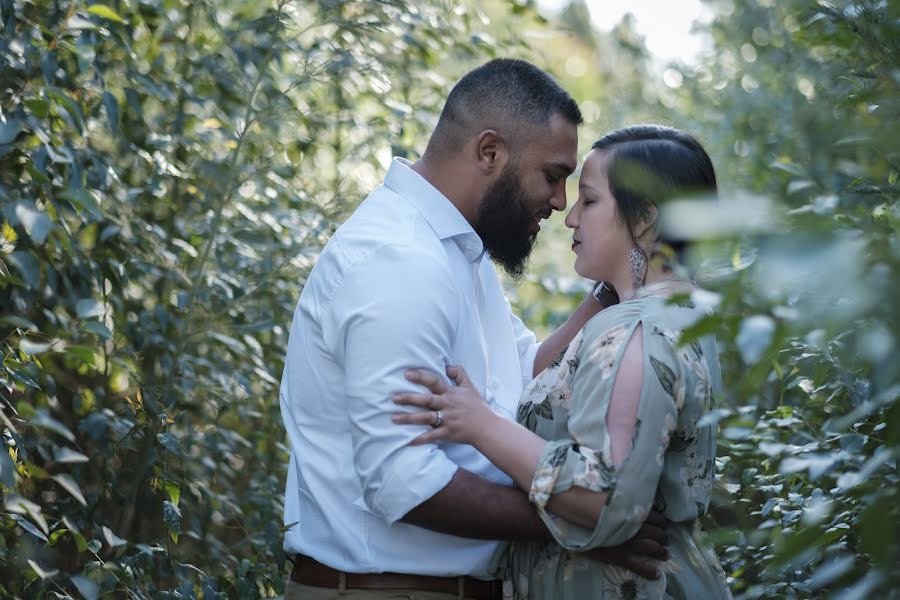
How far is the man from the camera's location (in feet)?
6.63

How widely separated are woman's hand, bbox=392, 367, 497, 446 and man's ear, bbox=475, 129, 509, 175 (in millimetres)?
768

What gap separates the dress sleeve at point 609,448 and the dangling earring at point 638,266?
0.25 m

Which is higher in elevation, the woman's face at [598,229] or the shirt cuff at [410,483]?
the woman's face at [598,229]

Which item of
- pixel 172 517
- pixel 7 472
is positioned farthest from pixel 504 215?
pixel 7 472

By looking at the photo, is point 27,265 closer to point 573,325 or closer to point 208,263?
point 208,263

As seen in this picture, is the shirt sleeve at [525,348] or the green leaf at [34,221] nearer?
the green leaf at [34,221]

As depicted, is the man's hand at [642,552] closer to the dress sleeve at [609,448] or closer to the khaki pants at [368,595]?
the dress sleeve at [609,448]

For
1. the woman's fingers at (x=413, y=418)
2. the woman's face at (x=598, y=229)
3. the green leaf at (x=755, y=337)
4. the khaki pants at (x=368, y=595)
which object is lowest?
the khaki pants at (x=368, y=595)

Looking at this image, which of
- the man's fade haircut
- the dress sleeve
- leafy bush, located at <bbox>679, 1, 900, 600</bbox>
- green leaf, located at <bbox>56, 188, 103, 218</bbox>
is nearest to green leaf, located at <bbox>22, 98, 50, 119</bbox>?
green leaf, located at <bbox>56, 188, 103, 218</bbox>

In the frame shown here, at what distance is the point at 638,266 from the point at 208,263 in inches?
66.1

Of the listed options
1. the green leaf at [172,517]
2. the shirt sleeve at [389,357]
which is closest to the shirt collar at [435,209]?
the shirt sleeve at [389,357]

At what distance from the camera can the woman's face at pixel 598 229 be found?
88.0 inches

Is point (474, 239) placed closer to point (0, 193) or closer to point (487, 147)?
point (487, 147)

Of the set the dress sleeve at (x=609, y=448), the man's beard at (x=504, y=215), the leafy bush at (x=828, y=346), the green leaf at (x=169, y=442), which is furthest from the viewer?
the man's beard at (x=504, y=215)
